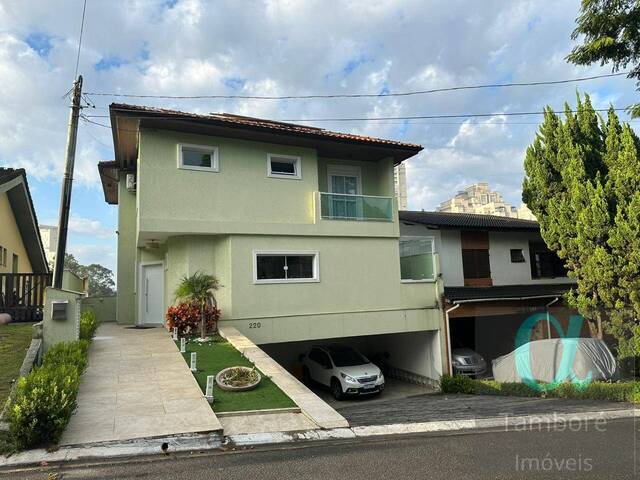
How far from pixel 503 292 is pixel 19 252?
20.5 meters

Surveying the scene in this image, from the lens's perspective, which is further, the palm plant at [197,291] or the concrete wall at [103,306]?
the concrete wall at [103,306]

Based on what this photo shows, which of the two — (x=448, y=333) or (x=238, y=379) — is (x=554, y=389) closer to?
(x=448, y=333)

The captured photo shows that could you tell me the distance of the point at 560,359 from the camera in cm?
1180

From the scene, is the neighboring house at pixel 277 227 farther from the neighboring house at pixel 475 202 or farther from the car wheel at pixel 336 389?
the neighboring house at pixel 475 202

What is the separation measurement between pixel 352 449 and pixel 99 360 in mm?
6039

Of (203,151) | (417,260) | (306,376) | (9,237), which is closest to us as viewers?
(203,151)

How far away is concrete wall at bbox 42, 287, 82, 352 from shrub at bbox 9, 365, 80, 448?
357 centimetres

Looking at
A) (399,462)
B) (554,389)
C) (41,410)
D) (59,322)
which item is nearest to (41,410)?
(41,410)

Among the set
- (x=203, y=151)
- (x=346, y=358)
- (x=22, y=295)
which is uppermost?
(x=203, y=151)

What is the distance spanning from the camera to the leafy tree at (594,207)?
11672 millimetres

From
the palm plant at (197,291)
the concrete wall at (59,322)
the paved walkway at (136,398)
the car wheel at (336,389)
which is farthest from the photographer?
the car wheel at (336,389)

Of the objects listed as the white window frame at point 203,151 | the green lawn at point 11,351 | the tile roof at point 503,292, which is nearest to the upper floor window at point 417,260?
the tile roof at point 503,292

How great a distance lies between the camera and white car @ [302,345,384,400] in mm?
13242

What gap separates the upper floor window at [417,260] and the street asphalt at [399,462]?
372 inches
